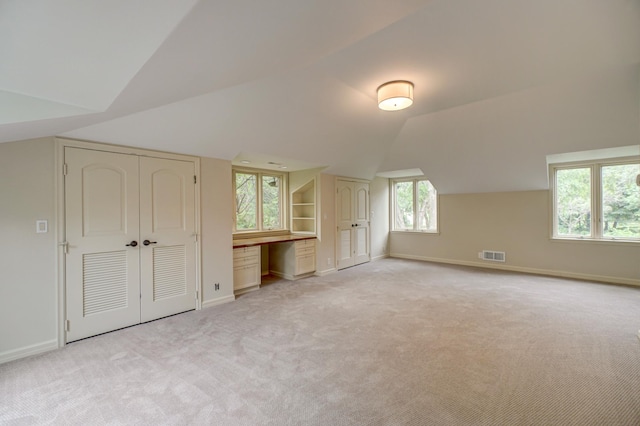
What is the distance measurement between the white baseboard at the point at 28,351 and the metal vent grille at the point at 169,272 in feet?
3.09

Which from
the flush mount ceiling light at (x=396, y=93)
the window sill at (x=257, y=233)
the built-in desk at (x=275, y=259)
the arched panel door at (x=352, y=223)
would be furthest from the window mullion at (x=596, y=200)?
the window sill at (x=257, y=233)

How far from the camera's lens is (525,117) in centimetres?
402

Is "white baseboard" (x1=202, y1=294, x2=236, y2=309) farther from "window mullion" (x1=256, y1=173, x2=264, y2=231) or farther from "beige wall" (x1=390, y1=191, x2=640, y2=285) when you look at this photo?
"beige wall" (x1=390, y1=191, x2=640, y2=285)

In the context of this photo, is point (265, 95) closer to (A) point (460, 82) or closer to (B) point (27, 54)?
(B) point (27, 54)

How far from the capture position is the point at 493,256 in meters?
6.10

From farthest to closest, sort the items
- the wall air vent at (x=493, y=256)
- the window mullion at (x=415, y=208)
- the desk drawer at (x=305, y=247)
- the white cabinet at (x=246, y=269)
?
the window mullion at (x=415, y=208) < the wall air vent at (x=493, y=256) < the desk drawer at (x=305, y=247) < the white cabinet at (x=246, y=269)

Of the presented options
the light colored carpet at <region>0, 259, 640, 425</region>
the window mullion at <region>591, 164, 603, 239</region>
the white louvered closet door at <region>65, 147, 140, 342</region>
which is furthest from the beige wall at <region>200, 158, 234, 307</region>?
the window mullion at <region>591, 164, 603, 239</region>

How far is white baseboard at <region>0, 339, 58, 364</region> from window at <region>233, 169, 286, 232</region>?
2.85 m

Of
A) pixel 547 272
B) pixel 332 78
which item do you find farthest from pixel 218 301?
pixel 547 272

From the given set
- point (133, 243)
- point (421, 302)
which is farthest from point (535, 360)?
point (133, 243)

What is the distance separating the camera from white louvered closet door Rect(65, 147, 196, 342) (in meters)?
2.81

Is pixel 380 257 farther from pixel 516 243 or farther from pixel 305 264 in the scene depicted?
pixel 516 243

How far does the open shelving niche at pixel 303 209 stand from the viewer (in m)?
5.84

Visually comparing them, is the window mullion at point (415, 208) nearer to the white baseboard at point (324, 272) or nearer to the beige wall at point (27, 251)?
the white baseboard at point (324, 272)
